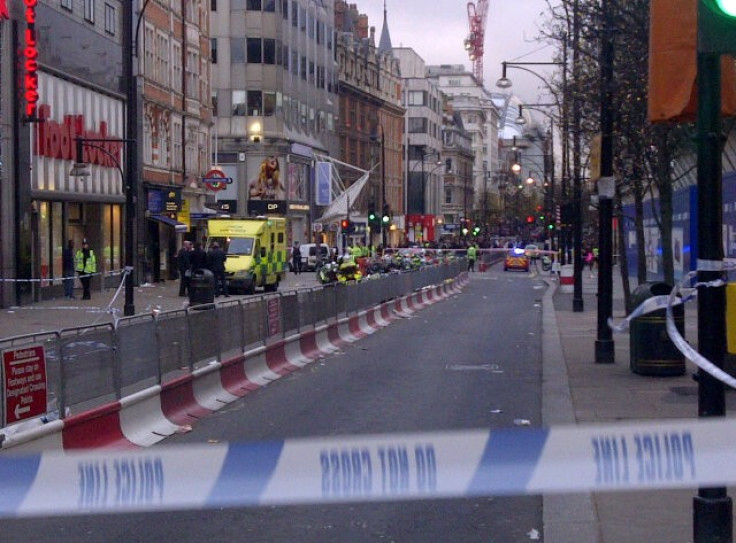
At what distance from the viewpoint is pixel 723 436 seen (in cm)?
644

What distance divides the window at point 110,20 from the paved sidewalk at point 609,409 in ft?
71.1

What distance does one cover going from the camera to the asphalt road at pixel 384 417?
7891 mm

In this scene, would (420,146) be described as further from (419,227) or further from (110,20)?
(110,20)

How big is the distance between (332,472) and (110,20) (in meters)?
37.6

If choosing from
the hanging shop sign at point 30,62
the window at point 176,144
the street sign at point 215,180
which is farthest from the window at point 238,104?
the hanging shop sign at point 30,62

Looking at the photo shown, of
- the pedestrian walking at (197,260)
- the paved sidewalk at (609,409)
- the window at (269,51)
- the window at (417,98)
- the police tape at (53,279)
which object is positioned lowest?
the paved sidewalk at (609,409)

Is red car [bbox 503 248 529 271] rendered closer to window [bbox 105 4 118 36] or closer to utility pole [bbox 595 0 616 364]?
window [bbox 105 4 118 36]

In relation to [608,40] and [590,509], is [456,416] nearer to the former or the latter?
[590,509]

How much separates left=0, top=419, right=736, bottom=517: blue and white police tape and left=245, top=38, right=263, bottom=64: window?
6467cm

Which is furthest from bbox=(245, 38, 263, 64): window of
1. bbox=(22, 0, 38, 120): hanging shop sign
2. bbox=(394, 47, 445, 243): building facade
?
bbox=(394, 47, 445, 243): building facade

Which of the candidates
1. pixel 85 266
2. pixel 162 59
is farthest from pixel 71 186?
pixel 162 59

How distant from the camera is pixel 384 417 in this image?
12844 mm

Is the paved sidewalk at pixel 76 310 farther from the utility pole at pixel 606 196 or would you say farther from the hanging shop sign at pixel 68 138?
the utility pole at pixel 606 196

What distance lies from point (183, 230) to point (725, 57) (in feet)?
135
